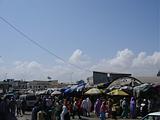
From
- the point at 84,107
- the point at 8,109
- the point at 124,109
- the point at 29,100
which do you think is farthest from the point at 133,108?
the point at 29,100

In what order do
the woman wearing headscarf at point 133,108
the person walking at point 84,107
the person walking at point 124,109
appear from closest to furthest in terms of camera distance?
the woman wearing headscarf at point 133,108
the person walking at point 124,109
the person walking at point 84,107

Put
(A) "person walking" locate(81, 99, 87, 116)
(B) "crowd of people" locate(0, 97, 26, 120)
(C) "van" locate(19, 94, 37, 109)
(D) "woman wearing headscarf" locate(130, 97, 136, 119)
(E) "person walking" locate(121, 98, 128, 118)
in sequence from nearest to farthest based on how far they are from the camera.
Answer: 1. (B) "crowd of people" locate(0, 97, 26, 120)
2. (D) "woman wearing headscarf" locate(130, 97, 136, 119)
3. (E) "person walking" locate(121, 98, 128, 118)
4. (A) "person walking" locate(81, 99, 87, 116)
5. (C) "van" locate(19, 94, 37, 109)

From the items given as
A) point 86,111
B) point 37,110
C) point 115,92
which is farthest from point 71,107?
point 37,110

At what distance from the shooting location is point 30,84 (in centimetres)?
16875

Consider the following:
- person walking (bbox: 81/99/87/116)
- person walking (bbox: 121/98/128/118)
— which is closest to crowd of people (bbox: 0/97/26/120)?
person walking (bbox: 81/99/87/116)

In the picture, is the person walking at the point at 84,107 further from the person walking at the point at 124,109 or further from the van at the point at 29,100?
the van at the point at 29,100

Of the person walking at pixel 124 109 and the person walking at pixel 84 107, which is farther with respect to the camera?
the person walking at pixel 84 107

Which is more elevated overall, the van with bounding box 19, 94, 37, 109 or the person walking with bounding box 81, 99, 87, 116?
the van with bounding box 19, 94, 37, 109


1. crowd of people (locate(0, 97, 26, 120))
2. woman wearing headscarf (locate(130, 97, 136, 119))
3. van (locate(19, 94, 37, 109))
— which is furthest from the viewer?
van (locate(19, 94, 37, 109))

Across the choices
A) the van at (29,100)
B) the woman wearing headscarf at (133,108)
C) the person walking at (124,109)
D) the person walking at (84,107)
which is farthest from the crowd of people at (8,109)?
A: the woman wearing headscarf at (133,108)

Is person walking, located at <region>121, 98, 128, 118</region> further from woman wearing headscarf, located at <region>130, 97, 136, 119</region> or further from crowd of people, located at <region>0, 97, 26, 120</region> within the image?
crowd of people, located at <region>0, 97, 26, 120</region>

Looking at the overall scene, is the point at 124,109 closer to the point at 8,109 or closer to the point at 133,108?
the point at 133,108

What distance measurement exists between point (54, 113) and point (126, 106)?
26.3 feet

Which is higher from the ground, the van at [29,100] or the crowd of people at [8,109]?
the van at [29,100]
